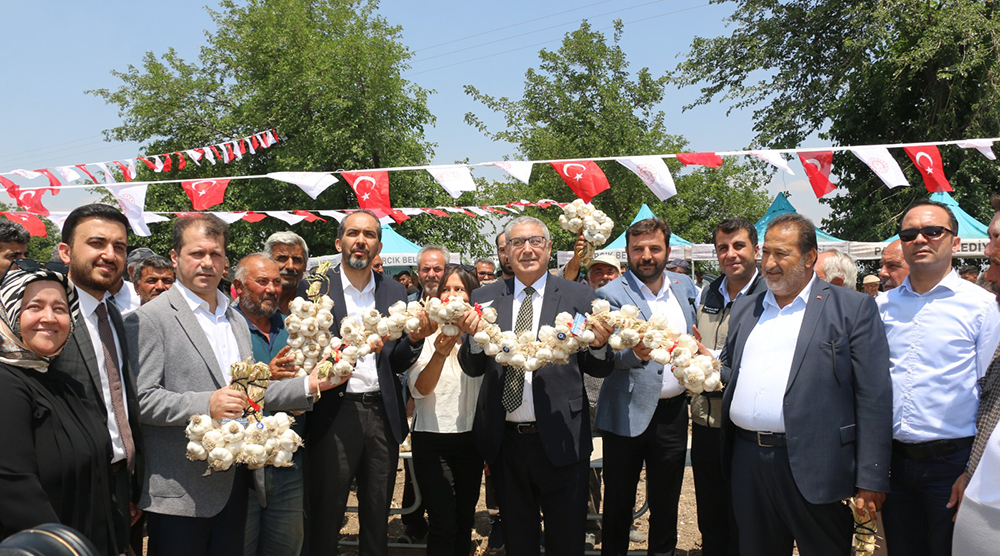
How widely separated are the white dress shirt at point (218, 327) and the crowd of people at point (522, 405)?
1 cm

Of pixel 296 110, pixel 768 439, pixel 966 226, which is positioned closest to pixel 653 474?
pixel 768 439

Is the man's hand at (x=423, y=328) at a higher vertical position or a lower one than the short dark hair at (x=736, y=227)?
lower

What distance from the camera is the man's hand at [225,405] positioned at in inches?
107

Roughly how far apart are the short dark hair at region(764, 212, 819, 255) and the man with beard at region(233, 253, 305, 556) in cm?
257

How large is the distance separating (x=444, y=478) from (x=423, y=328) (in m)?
1.06

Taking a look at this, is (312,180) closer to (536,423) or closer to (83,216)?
(83,216)

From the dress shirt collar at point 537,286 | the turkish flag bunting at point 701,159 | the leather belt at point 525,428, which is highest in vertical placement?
the turkish flag bunting at point 701,159

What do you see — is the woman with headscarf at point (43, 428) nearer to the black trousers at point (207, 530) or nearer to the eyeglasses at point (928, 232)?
the black trousers at point (207, 530)

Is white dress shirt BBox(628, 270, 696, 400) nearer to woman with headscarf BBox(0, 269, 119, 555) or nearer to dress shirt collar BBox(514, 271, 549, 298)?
dress shirt collar BBox(514, 271, 549, 298)

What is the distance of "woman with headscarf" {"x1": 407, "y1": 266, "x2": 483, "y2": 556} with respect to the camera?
12.8ft

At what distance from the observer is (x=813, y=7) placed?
55.7ft

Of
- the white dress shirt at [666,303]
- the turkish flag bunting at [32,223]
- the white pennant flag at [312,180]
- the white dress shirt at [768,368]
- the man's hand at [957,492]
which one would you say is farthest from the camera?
the turkish flag bunting at [32,223]

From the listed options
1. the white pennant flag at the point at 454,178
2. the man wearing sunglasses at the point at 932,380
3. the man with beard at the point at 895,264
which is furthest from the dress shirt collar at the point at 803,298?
the white pennant flag at the point at 454,178

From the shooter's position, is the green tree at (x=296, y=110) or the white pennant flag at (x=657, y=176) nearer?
the white pennant flag at (x=657, y=176)
